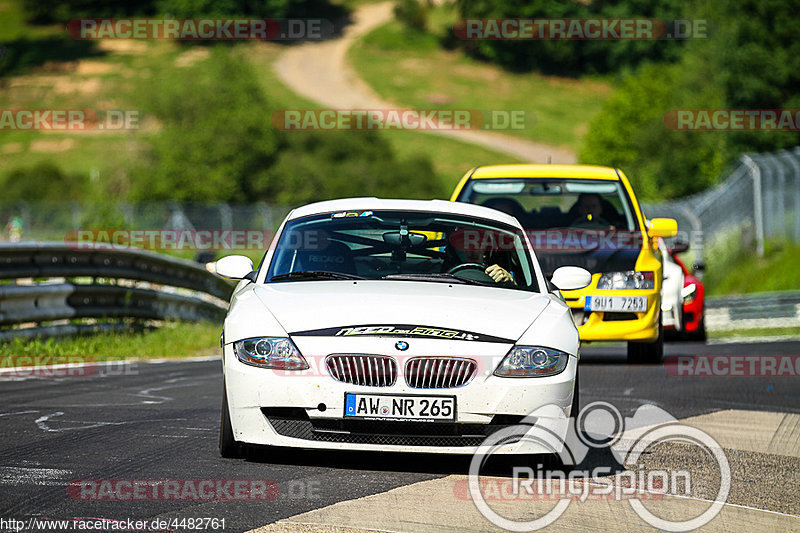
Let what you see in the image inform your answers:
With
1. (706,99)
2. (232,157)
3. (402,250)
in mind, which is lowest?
(232,157)

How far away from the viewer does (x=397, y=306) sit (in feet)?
21.7

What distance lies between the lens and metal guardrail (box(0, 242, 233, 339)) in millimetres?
12516

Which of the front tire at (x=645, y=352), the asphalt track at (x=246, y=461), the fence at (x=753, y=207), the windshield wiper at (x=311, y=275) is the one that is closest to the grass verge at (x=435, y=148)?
the fence at (x=753, y=207)

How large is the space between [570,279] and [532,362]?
1.63 meters

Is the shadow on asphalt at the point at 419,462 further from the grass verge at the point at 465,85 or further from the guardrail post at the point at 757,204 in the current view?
the grass verge at the point at 465,85

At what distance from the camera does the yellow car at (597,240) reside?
12.6 meters

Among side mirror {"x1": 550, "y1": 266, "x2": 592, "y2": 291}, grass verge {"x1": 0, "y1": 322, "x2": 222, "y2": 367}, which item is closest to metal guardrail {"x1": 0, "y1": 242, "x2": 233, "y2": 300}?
grass verge {"x1": 0, "y1": 322, "x2": 222, "y2": 367}

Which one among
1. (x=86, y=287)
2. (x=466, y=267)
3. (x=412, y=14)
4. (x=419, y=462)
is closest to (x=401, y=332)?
(x=419, y=462)

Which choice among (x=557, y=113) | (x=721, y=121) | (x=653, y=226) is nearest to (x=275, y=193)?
(x=721, y=121)

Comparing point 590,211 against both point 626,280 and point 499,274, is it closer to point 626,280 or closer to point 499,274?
point 626,280

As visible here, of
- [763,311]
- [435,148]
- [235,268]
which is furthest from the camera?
[435,148]

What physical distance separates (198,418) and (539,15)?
4485 inches

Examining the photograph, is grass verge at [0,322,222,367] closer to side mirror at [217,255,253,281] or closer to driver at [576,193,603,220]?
driver at [576,193,603,220]

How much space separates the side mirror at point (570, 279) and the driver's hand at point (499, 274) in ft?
1.12
